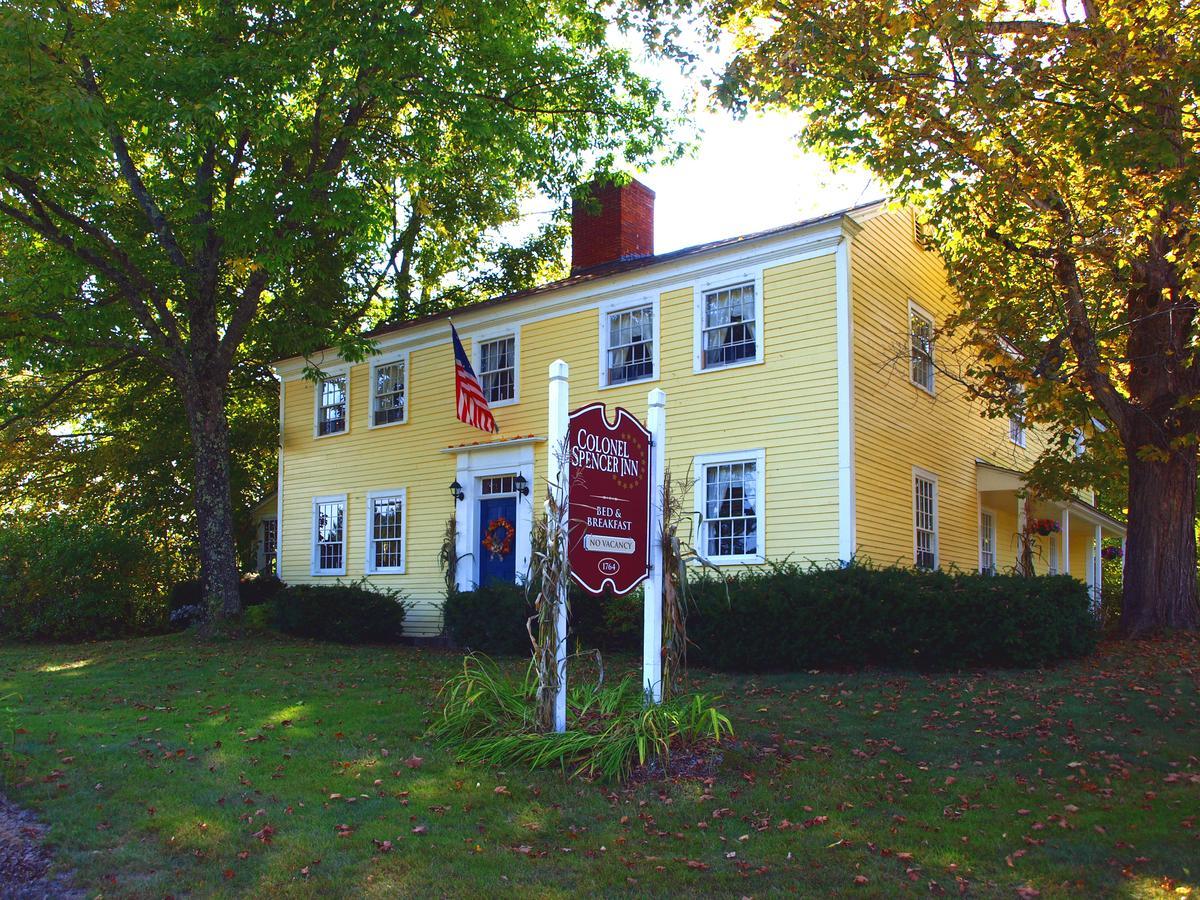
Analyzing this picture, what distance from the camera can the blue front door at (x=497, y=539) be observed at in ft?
54.9

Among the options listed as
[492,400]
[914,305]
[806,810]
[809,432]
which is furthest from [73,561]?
[806,810]

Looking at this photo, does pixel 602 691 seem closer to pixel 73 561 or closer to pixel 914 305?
pixel 914 305

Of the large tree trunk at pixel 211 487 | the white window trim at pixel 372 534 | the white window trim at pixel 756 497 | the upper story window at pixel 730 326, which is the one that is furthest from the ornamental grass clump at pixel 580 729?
the white window trim at pixel 372 534

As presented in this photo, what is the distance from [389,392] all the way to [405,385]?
20.8 inches

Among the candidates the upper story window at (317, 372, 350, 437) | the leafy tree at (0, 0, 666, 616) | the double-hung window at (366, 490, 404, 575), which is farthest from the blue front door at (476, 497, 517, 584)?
the upper story window at (317, 372, 350, 437)

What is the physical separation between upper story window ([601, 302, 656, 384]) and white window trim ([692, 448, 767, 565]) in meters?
1.66

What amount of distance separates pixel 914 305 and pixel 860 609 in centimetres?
658

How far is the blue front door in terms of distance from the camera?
16.7 metres

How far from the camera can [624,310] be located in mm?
15750

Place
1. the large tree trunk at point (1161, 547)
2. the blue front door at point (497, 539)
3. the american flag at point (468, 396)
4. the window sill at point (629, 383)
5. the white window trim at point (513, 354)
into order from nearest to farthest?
the large tree trunk at point (1161, 547)
the window sill at point (629, 383)
the american flag at point (468, 396)
the blue front door at point (497, 539)
the white window trim at point (513, 354)

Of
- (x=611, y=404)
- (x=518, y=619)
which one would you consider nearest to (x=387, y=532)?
(x=611, y=404)

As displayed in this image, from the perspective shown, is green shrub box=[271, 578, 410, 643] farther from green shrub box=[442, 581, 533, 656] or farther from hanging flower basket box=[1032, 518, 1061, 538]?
hanging flower basket box=[1032, 518, 1061, 538]

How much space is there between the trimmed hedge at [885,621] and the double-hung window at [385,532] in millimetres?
7765

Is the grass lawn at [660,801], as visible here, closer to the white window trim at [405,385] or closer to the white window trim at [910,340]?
the white window trim at [910,340]
